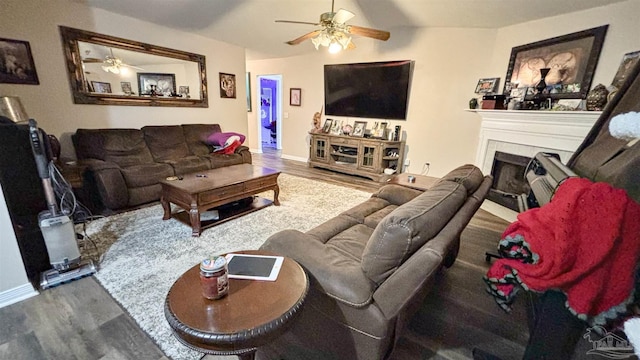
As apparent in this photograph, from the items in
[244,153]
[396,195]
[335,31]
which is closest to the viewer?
[396,195]

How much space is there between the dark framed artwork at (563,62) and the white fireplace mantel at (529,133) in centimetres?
40

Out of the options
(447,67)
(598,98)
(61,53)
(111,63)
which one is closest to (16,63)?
(61,53)

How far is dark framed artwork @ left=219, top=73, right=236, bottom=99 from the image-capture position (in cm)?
507

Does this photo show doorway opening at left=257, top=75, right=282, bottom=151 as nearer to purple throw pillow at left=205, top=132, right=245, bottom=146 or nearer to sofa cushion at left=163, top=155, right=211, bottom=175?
purple throw pillow at left=205, top=132, right=245, bottom=146

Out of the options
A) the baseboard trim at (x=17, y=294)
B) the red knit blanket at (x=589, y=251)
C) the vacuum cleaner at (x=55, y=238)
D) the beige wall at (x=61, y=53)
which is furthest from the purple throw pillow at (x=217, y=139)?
the red knit blanket at (x=589, y=251)

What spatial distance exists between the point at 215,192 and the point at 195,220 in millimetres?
321

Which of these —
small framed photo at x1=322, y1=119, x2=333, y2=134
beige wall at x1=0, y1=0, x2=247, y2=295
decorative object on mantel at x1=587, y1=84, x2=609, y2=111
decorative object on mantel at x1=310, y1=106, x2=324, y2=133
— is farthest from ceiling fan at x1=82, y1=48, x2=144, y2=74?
decorative object on mantel at x1=587, y1=84, x2=609, y2=111

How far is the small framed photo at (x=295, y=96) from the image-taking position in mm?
6105

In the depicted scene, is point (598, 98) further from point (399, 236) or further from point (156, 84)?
point (156, 84)

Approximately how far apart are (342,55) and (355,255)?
4.73 metres

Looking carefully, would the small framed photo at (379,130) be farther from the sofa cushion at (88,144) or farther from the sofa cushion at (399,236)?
the sofa cushion at (88,144)

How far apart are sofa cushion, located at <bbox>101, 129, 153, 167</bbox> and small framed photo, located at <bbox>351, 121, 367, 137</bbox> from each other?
3559mm

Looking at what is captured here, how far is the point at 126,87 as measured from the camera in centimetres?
379

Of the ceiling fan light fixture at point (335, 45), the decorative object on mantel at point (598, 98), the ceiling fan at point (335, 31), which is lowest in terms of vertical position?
the decorative object on mantel at point (598, 98)
